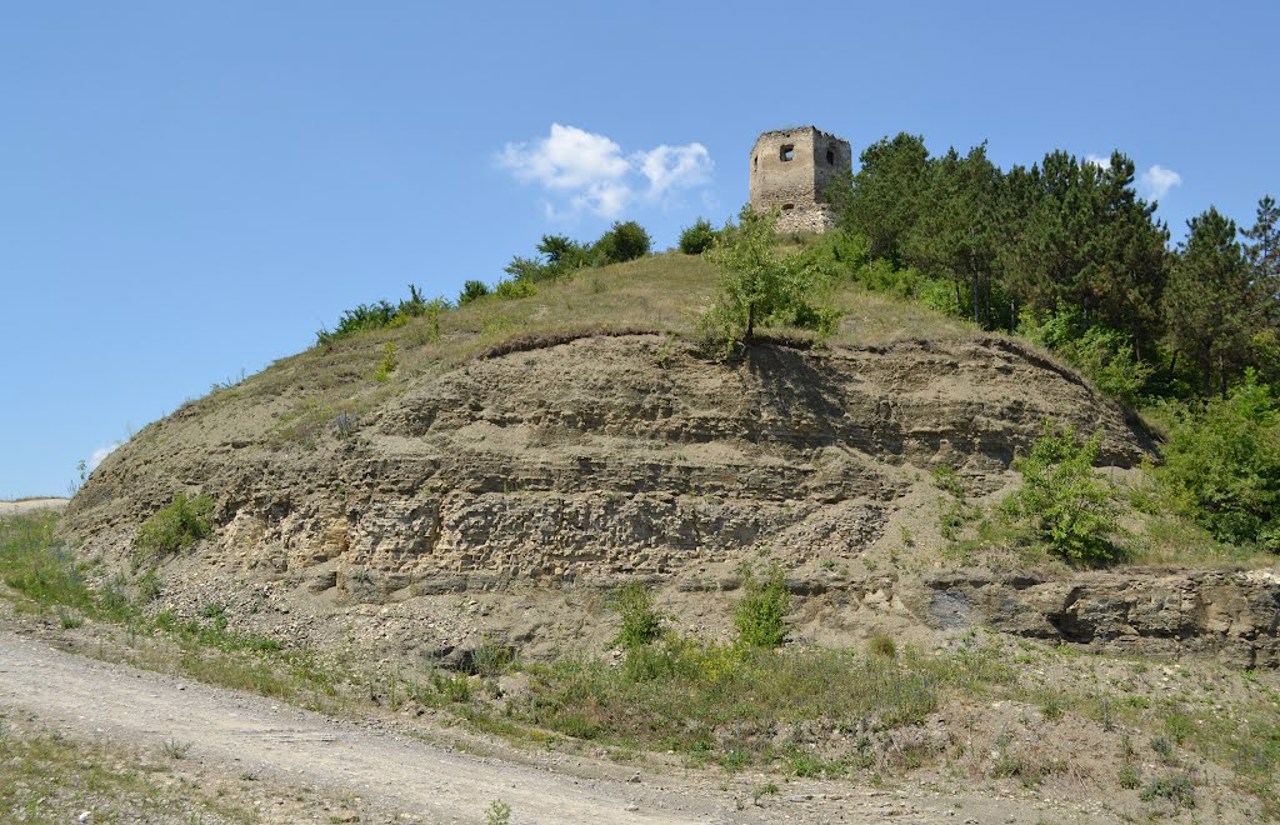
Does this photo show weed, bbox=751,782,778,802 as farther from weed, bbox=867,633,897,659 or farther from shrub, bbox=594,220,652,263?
shrub, bbox=594,220,652,263

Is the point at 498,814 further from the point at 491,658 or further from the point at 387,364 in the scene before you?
the point at 387,364

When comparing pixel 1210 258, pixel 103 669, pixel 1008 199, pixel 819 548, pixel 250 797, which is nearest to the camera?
pixel 250 797

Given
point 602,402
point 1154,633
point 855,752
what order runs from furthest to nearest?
point 602,402 < point 1154,633 < point 855,752

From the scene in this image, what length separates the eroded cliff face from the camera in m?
21.2

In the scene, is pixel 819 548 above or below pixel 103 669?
above

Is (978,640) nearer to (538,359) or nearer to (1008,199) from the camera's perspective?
(538,359)

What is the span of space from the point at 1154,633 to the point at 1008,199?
21.8 meters

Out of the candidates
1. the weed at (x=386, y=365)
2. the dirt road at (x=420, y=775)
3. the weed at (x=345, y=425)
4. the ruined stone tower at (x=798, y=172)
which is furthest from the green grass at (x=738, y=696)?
the ruined stone tower at (x=798, y=172)

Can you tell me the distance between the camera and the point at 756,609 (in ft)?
66.9

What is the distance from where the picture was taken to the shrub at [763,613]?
20.0 meters

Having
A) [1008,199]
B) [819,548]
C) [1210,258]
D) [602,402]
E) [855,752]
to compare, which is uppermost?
[1008,199]

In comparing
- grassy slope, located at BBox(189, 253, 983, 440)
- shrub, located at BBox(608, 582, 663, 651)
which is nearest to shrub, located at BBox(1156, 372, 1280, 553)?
grassy slope, located at BBox(189, 253, 983, 440)

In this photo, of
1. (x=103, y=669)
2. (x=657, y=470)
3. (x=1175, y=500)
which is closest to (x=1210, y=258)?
(x=1175, y=500)

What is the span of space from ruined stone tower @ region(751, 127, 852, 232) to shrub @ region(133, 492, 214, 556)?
3150 cm
